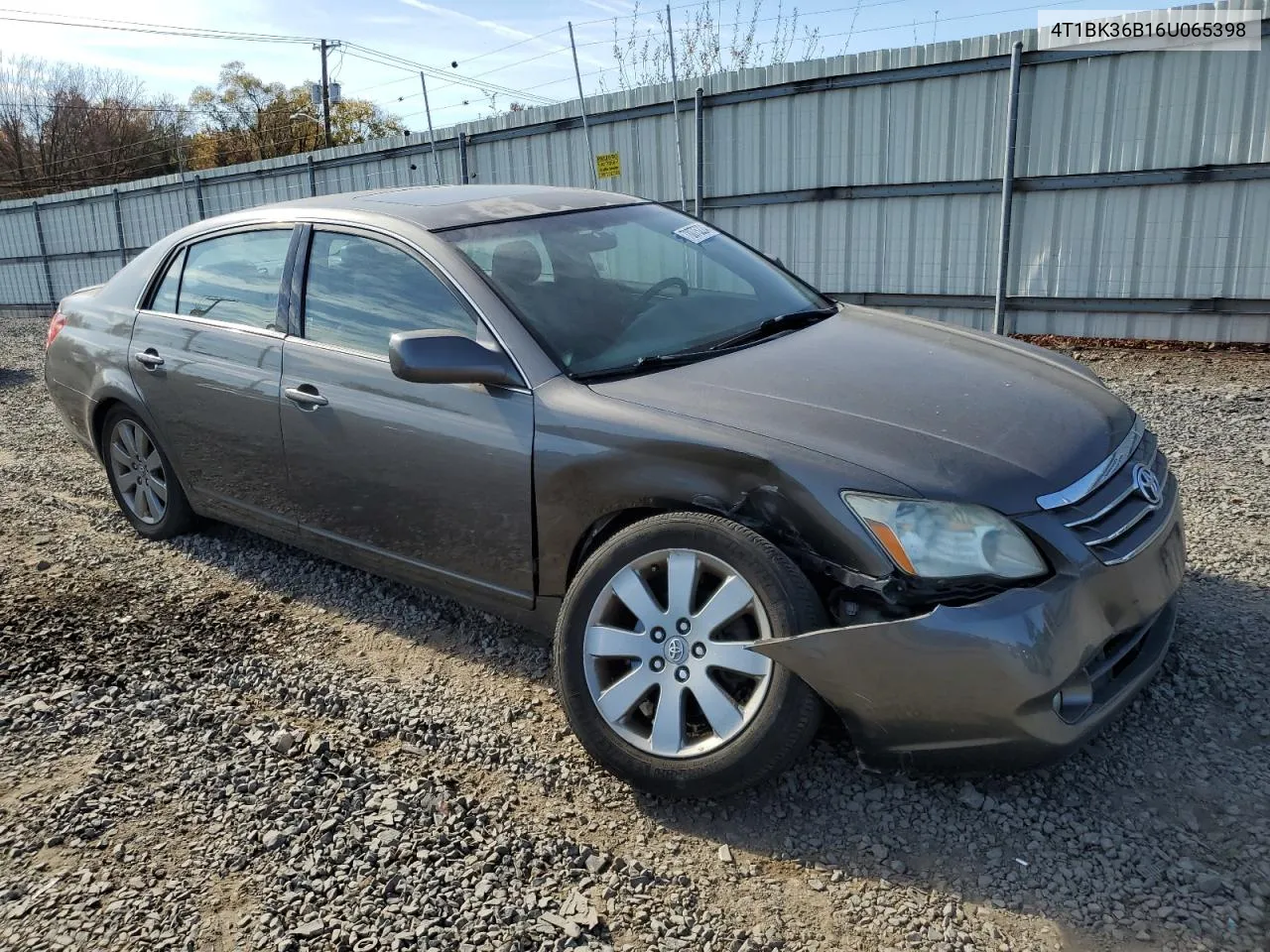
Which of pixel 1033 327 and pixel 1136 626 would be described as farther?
pixel 1033 327

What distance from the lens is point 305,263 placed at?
12.4ft

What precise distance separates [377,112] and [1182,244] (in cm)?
4304

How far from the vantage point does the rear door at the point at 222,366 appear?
3822 millimetres

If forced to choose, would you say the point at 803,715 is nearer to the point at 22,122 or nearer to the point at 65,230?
the point at 65,230

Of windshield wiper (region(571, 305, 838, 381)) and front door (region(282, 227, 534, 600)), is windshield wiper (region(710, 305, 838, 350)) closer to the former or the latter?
windshield wiper (region(571, 305, 838, 381))

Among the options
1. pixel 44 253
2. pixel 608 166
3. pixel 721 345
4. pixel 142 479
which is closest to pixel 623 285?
pixel 721 345

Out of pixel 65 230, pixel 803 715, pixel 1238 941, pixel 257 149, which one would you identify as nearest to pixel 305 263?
pixel 803 715

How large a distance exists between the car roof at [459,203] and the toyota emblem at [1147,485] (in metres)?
2.27

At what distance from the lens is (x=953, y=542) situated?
93.6 inches

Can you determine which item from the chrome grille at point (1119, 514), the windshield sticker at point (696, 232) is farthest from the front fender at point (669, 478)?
the windshield sticker at point (696, 232)

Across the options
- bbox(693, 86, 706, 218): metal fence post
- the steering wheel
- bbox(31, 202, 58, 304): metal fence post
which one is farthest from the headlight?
bbox(31, 202, 58, 304): metal fence post

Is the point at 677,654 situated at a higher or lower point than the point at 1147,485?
lower

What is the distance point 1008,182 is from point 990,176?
42cm

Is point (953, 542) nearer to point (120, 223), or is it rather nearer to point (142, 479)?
point (142, 479)
